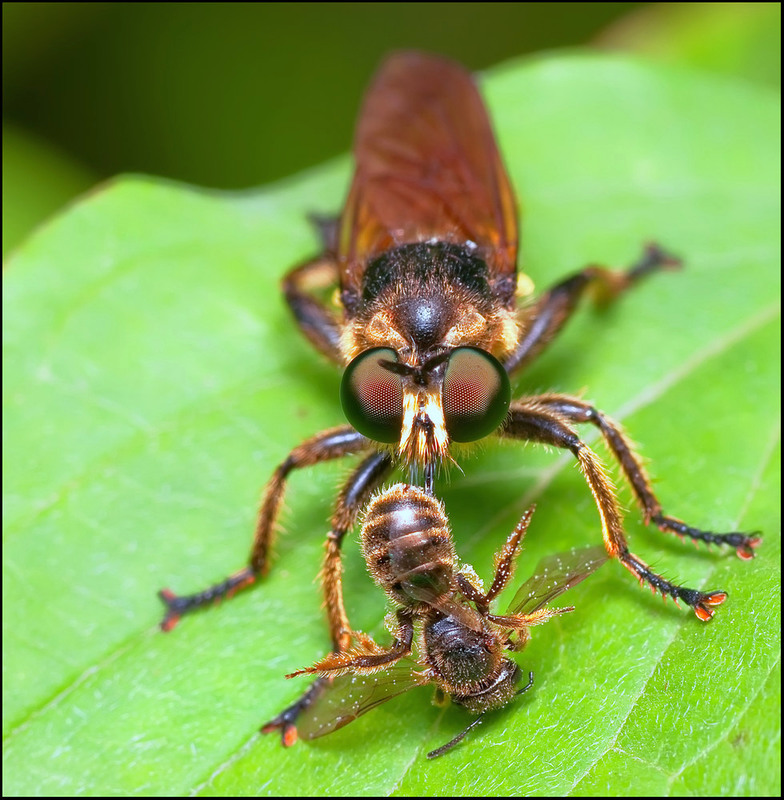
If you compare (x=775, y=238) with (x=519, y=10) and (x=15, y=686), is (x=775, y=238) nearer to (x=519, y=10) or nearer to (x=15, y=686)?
(x=519, y=10)

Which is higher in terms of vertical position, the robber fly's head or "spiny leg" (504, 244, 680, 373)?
the robber fly's head

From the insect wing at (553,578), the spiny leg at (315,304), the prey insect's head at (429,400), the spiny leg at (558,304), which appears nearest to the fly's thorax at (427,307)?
the prey insect's head at (429,400)

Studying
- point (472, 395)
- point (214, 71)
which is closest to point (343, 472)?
point (472, 395)

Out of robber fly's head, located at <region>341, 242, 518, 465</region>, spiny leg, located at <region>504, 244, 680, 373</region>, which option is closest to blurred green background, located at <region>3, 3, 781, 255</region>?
spiny leg, located at <region>504, 244, 680, 373</region>

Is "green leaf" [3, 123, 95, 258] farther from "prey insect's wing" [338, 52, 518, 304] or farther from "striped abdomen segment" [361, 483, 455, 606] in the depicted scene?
"striped abdomen segment" [361, 483, 455, 606]

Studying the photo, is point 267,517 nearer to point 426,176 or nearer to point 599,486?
point 599,486

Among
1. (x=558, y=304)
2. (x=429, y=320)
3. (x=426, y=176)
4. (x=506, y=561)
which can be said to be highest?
(x=429, y=320)
